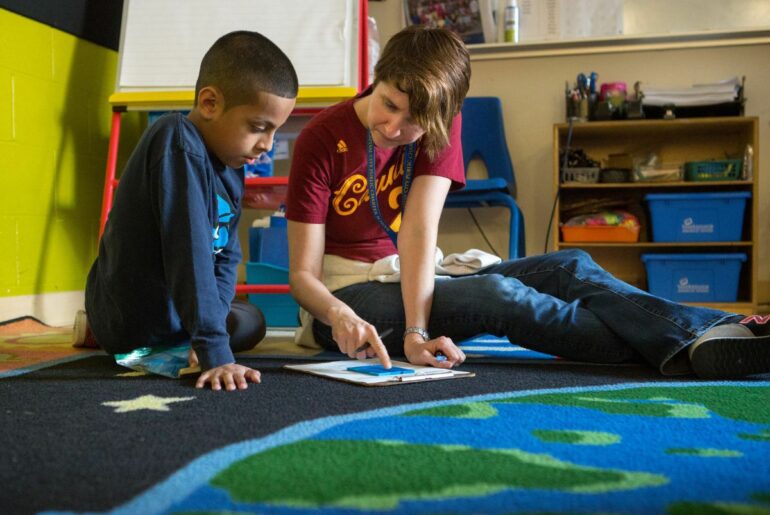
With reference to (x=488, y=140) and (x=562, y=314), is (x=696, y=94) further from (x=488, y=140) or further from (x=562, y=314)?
(x=562, y=314)

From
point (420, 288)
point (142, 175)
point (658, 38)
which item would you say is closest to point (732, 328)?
point (420, 288)

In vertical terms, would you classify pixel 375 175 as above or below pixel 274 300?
above

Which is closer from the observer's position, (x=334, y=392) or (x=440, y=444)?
(x=440, y=444)

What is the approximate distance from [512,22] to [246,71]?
7.01 feet

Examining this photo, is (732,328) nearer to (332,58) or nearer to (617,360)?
(617,360)

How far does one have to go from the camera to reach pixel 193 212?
3.43 ft

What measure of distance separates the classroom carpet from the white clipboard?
0.04ft

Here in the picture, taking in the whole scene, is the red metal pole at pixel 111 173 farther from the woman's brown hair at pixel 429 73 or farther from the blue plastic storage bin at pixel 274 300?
the woman's brown hair at pixel 429 73

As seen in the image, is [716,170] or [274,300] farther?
[716,170]

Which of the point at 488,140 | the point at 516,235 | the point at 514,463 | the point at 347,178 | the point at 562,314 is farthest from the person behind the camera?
the point at 488,140

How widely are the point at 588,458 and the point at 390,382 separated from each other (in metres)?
0.41

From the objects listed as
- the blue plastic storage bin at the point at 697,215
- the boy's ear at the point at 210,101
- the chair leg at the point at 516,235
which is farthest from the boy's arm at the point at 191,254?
the blue plastic storage bin at the point at 697,215

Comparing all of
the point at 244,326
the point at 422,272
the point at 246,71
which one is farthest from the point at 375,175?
the point at 244,326

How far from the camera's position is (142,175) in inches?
43.7
